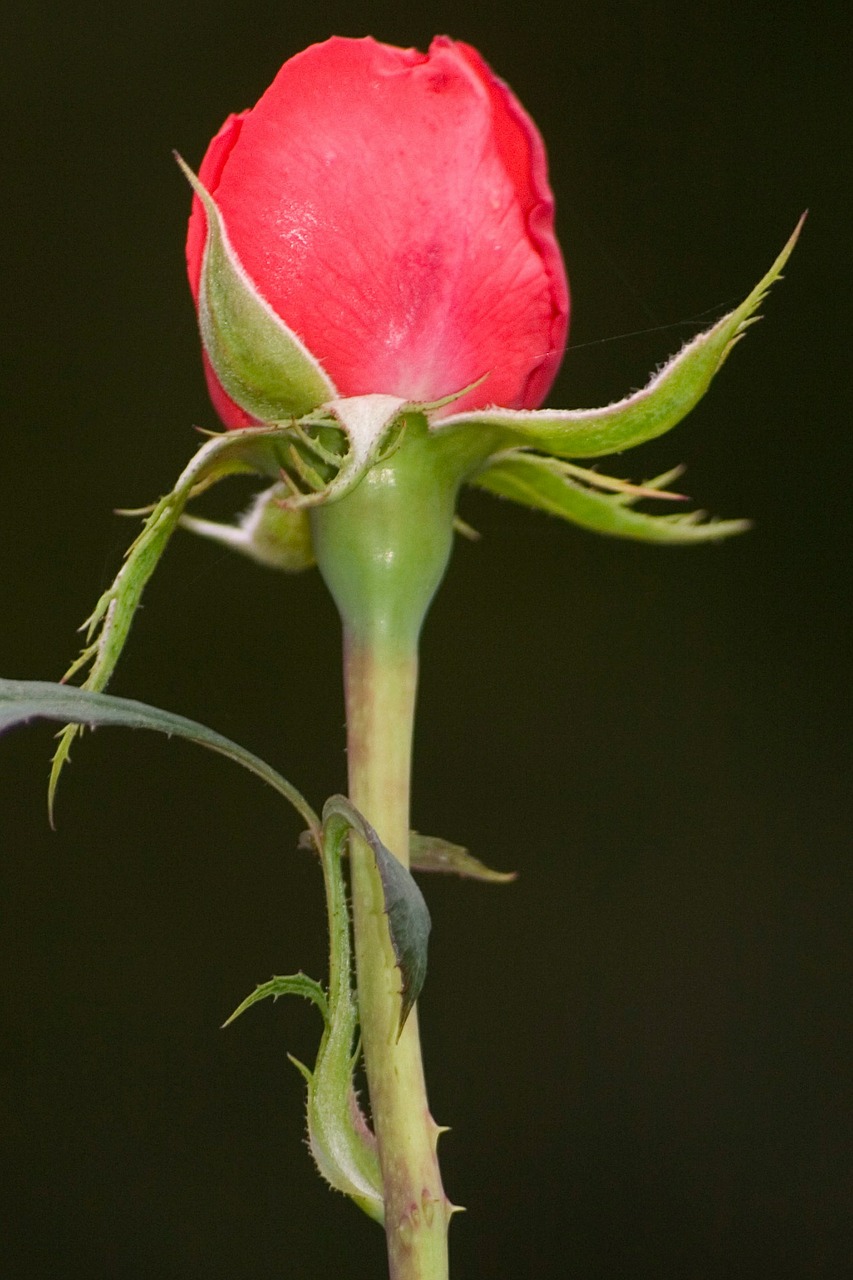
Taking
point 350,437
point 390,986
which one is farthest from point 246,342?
point 390,986

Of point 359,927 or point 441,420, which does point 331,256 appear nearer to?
point 441,420

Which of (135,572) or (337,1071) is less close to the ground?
(135,572)

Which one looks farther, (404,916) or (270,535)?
(270,535)

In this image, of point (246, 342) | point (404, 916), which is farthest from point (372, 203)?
point (404, 916)

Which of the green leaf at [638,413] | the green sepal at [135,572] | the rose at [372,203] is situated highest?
the rose at [372,203]

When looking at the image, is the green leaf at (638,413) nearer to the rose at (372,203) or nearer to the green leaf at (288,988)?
the rose at (372,203)

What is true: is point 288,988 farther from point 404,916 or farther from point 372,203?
point 372,203

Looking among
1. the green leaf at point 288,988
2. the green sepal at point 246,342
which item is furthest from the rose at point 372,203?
the green leaf at point 288,988
